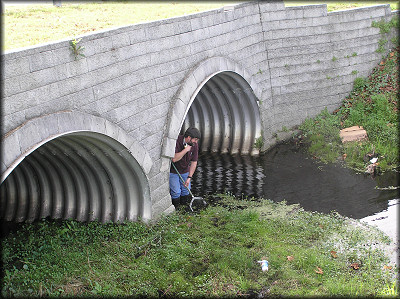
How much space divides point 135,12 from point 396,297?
9.36 m

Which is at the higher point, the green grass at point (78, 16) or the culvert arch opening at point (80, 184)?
the green grass at point (78, 16)

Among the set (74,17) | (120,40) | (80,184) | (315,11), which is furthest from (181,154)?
(315,11)

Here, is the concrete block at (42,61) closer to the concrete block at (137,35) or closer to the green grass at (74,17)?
the green grass at (74,17)

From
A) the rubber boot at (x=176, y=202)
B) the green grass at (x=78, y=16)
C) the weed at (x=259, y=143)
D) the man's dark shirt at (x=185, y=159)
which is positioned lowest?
the rubber boot at (x=176, y=202)

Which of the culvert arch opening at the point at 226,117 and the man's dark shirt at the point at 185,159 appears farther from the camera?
the culvert arch opening at the point at 226,117

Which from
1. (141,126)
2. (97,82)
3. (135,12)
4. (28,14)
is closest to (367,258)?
(141,126)

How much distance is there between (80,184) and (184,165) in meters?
2.27

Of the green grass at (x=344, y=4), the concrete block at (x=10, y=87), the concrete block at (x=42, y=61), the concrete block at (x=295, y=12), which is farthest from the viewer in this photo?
the green grass at (x=344, y=4)

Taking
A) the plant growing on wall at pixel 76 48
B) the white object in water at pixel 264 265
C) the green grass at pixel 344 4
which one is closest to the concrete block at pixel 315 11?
the green grass at pixel 344 4

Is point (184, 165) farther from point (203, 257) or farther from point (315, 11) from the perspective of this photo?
point (315, 11)

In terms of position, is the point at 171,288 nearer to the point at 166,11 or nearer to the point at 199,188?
the point at 199,188

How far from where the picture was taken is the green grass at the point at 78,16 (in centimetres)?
955

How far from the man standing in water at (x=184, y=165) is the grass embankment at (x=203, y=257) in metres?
0.93

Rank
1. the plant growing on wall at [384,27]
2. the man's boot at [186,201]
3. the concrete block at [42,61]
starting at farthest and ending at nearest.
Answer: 1. the plant growing on wall at [384,27]
2. the man's boot at [186,201]
3. the concrete block at [42,61]
